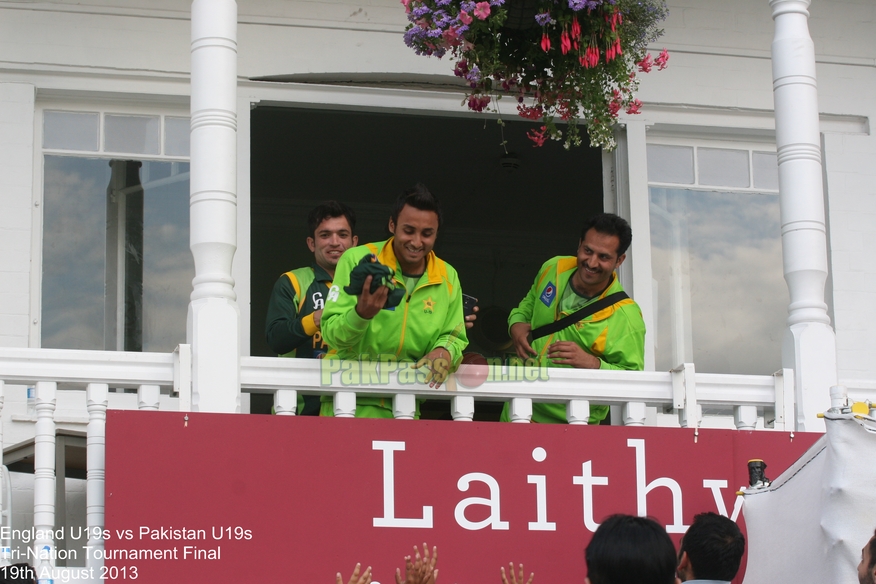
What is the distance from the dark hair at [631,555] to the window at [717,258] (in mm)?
3986

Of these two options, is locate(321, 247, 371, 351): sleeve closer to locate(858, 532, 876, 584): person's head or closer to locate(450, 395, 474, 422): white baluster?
locate(450, 395, 474, 422): white baluster

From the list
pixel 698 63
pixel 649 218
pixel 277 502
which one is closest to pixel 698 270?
pixel 649 218

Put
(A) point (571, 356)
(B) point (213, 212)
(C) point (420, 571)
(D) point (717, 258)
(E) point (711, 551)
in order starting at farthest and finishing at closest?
1. (D) point (717, 258)
2. (A) point (571, 356)
3. (B) point (213, 212)
4. (C) point (420, 571)
5. (E) point (711, 551)

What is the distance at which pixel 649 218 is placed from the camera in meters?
7.14

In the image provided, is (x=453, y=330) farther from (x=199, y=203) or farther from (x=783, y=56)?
(x=783, y=56)

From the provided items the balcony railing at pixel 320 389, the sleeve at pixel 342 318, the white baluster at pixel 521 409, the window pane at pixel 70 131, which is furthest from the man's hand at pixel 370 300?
the window pane at pixel 70 131

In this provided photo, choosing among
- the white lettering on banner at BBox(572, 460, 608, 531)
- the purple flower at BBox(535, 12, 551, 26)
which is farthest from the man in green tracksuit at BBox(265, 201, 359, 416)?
the purple flower at BBox(535, 12, 551, 26)

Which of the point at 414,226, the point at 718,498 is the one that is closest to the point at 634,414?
the point at 718,498

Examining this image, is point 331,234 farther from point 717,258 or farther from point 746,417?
point 717,258

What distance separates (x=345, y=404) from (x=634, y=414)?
3.97ft

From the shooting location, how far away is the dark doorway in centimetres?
935

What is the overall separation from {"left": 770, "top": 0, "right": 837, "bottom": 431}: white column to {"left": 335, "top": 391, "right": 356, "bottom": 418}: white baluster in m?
1.92

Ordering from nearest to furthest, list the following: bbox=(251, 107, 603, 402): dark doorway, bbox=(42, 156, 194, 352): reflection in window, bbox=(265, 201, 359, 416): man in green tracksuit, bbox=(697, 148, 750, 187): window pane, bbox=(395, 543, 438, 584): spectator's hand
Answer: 1. bbox=(395, 543, 438, 584): spectator's hand
2. bbox=(265, 201, 359, 416): man in green tracksuit
3. bbox=(42, 156, 194, 352): reflection in window
4. bbox=(697, 148, 750, 187): window pane
5. bbox=(251, 107, 603, 402): dark doorway

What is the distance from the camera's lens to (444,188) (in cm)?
1058
